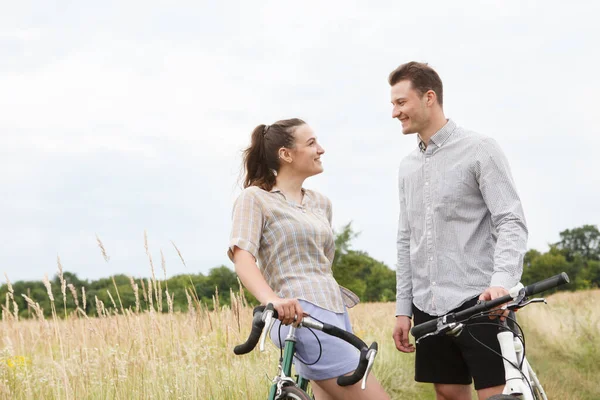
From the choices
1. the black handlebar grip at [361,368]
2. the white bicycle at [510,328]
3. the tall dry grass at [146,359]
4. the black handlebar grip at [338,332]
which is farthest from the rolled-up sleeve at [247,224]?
the tall dry grass at [146,359]

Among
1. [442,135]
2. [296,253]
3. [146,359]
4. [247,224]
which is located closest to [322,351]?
[296,253]

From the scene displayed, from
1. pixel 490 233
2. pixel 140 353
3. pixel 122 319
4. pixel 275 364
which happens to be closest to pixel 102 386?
pixel 140 353

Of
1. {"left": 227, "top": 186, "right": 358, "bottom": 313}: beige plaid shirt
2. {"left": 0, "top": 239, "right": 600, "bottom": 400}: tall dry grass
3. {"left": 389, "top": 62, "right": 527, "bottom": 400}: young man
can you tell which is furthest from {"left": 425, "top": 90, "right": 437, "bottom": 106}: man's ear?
{"left": 0, "top": 239, "right": 600, "bottom": 400}: tall dry grass

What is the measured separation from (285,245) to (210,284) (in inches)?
497

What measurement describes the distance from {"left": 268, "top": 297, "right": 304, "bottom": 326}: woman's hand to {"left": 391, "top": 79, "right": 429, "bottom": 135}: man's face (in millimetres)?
1188

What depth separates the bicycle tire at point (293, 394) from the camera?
2451 mm

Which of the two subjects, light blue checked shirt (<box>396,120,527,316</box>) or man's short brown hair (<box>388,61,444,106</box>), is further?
man's short brown hair (<box>388,61,444,106</box>)

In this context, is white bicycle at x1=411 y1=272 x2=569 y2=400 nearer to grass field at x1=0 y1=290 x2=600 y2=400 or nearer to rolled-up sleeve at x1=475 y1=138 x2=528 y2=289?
rolled-up sleeve at x1=475 y1=138 x2=528 y2=289

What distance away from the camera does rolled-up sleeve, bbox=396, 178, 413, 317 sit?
340 centimetres

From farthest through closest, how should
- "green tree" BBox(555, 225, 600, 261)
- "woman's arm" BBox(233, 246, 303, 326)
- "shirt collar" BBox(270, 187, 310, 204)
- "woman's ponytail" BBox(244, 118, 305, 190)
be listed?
"green tree" BBox(555, 225, 600, 261), "woman's ponytail" BBox(244, 118, 305, 190), "shirt collar" BBox(270, 187, 310, 204), "woman's arm" BBox(233, 246, 303, 326)

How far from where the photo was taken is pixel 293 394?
250 centimetres

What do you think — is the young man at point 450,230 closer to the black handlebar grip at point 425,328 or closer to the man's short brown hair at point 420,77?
the man's short brown hair at point 420,77

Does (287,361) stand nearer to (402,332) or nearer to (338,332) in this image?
(338,332)

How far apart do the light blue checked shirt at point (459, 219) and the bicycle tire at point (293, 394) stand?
3.01 feet
